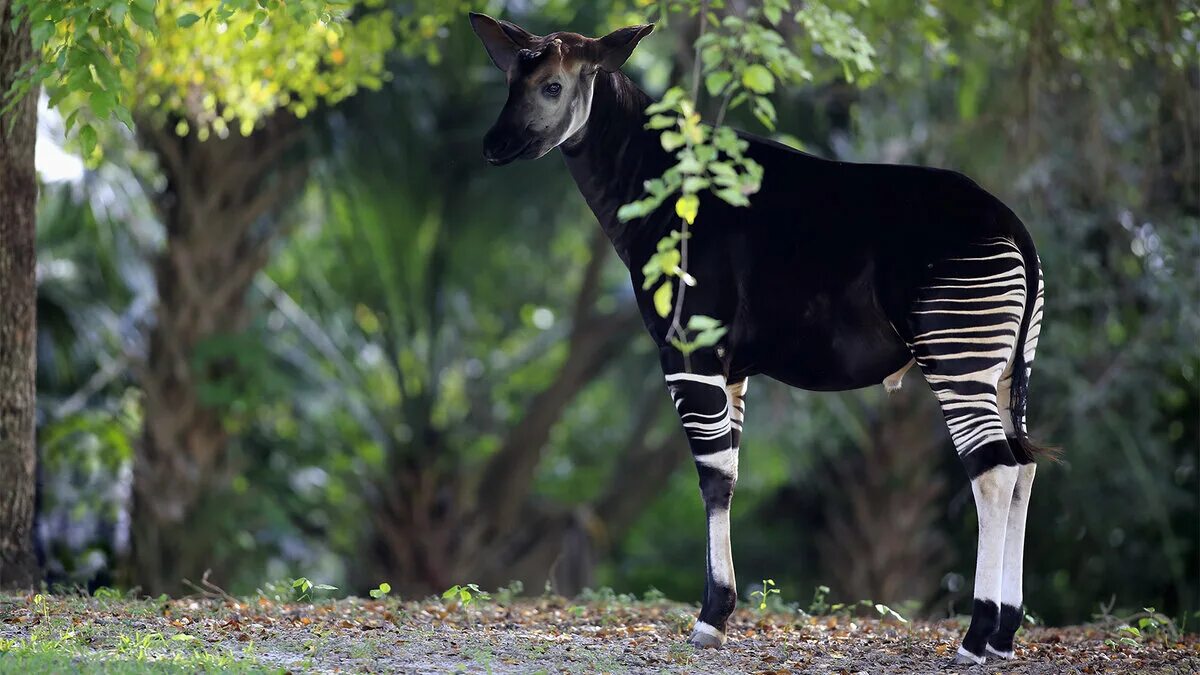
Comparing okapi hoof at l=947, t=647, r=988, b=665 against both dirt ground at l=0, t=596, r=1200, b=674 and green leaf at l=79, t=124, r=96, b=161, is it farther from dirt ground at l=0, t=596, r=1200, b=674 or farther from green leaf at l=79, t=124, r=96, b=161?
green leaf at l=79, t=124, r=96, b=161

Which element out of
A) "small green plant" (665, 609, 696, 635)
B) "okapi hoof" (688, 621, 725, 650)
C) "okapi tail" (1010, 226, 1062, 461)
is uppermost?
"okapi tail" (1010, 226, 1062, 461)

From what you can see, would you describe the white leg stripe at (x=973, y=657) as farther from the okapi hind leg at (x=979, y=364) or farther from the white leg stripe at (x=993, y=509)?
the white leg stripe at (x=993, y=509)

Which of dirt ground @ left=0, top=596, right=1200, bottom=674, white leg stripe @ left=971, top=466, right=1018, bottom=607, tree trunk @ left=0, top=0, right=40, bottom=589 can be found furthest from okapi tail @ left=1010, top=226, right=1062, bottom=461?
tree trunk @ left=0, top=0, right=40, bottom=589

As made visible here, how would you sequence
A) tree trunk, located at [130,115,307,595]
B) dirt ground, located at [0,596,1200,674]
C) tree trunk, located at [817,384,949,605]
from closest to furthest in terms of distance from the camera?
1. dirt ground, located at [0,596,1200,674]
2. tree trunk, located at [130,115,307,595]
3. tree trunk, located at [817,384,949,605]

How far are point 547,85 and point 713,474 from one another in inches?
72.4

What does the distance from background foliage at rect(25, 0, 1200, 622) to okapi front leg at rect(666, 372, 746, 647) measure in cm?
400

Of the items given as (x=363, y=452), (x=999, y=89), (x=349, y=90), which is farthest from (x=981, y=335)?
(x=363, y=452)

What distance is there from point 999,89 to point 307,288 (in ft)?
28.9

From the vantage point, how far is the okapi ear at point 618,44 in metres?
5.97

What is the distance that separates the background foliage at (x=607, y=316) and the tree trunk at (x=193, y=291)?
166mm

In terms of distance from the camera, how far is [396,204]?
1340 centimetres

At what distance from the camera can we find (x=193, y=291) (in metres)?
12.3

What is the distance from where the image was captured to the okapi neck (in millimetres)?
6324

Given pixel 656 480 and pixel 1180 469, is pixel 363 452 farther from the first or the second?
pixel 1180 469
